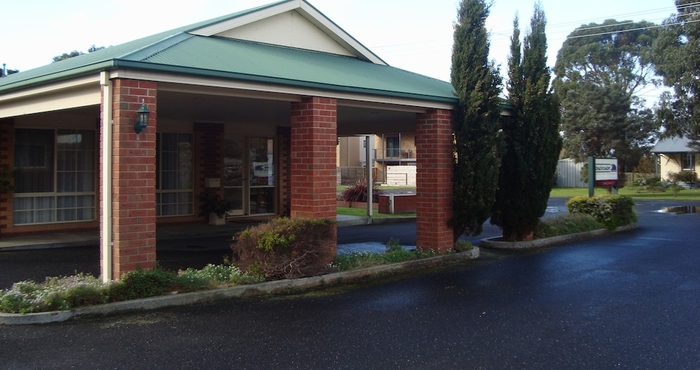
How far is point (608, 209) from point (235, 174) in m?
10.3

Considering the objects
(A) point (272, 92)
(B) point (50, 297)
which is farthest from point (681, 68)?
(B) point (50, 297)

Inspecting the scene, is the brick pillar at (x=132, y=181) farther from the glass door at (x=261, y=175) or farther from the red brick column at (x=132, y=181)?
the glass door at (x=261, y=175)

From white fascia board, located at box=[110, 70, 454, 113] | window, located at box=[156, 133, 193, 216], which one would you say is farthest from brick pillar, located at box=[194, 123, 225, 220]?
white fascia board, located at box=[110, 70, 454, 113]

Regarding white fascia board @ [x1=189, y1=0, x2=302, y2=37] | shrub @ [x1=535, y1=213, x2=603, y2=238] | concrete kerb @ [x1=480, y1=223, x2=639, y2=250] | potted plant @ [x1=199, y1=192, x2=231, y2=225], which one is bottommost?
concrete kerb @ [x1=480, y1=223, x2=639, y2=250]

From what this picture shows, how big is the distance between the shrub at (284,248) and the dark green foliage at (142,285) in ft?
4.05

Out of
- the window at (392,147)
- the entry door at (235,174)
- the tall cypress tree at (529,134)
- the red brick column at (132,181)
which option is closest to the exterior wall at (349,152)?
the window at (392,147)

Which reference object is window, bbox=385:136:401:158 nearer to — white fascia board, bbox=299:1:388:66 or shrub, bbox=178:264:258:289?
white fascia board, bbox=299:1:388:66

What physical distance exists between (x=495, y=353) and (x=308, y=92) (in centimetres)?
513

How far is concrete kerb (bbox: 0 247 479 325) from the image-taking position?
7066mm

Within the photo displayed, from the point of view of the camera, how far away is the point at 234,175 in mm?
18906

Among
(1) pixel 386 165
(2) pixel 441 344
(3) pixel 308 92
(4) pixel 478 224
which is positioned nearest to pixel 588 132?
(1) pixel 386 165

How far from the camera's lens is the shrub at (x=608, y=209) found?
1698cm

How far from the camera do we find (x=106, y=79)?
795 cm

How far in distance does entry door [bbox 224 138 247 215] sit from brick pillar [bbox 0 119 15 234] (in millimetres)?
5819
